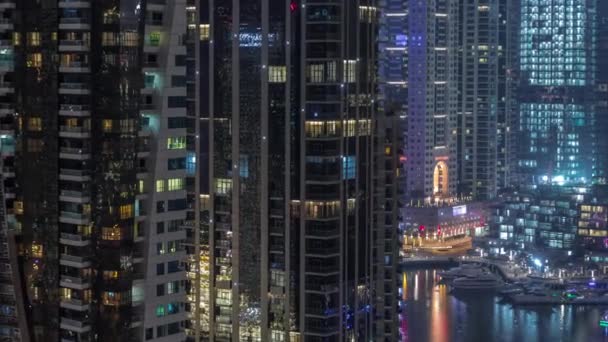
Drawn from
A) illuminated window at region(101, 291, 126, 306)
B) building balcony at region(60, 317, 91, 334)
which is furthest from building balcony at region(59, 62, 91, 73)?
building balcony at region(60, 317, 91, 334)

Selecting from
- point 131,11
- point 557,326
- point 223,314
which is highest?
point 131,11

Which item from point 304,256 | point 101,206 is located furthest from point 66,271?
point 304,256

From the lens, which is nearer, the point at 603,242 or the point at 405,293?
the point at 405,293

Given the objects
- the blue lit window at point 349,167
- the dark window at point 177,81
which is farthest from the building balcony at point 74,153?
the blue lit window at point 349,167

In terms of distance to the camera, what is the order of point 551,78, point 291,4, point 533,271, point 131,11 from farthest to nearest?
point 551,78
point 533,271
point 291,4
point 131,11

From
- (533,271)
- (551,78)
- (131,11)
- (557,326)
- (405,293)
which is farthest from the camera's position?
(551,78)

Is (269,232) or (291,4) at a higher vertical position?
(291,4)

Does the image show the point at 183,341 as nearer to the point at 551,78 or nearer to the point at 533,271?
the point at 533,271

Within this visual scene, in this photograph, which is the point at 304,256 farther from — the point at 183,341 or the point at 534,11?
the point at 534,11

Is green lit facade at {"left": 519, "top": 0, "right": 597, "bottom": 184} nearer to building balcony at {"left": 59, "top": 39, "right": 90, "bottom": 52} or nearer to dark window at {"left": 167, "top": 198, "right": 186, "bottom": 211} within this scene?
dark window at {"left": 167, "top": 198, "right": 186, "bottom": 211}
